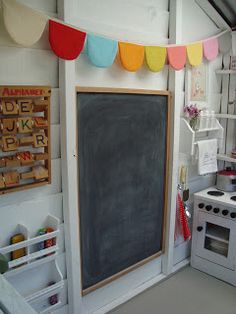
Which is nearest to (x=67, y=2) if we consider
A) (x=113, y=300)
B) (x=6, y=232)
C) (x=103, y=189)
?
(x=103, y=189)

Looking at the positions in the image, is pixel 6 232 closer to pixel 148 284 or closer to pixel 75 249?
pixel 75 249

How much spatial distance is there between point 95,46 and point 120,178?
0.82m

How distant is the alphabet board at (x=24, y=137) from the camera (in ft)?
4.42

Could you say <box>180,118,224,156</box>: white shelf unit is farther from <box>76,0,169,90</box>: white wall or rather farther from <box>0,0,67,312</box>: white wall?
<box>0,0,67,312</box>: white wall

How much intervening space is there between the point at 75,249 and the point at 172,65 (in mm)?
1341

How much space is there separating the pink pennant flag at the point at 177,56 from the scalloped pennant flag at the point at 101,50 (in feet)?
1.59

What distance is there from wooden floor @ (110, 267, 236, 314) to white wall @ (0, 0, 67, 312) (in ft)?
2.79

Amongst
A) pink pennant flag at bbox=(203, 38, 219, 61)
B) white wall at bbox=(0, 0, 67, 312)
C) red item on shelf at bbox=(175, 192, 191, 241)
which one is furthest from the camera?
red item on shelf at bbox=(175, 192, 191, 241)

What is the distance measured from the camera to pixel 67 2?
1487 mm

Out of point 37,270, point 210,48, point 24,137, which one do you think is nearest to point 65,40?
point 24,137

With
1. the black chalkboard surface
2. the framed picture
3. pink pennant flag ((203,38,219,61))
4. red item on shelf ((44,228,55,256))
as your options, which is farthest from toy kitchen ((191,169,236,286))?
red item on shelf ((44,228,55,256))

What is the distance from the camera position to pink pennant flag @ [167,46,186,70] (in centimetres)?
Answer: 203

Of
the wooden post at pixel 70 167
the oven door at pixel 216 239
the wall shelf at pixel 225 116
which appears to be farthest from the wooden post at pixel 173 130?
the wooden post at pixel 70 167

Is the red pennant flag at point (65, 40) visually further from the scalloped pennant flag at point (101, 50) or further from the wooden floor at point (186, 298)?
the wooden floor at point (186, 298)
